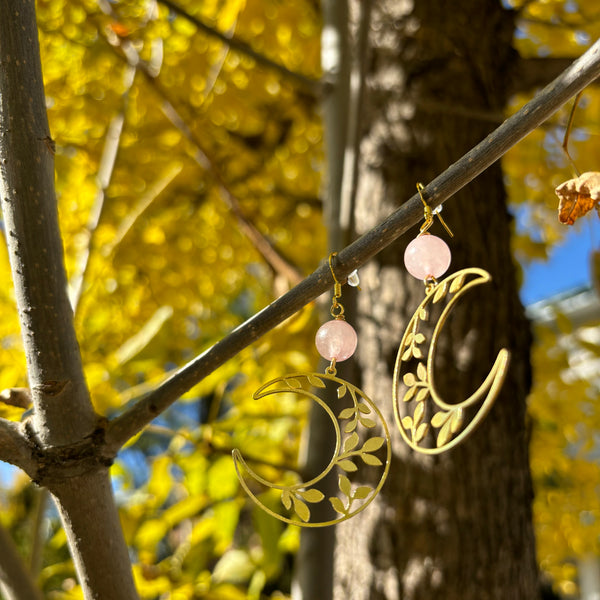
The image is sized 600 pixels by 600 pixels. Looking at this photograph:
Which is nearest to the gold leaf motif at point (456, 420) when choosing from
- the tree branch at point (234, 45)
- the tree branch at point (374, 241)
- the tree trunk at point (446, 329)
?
the tree branch at point (374, 241)

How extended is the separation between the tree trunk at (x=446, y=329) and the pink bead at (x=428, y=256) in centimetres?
48

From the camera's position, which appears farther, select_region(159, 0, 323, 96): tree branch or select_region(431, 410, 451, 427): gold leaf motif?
select_region(159, 0, 323, 96): tree branch

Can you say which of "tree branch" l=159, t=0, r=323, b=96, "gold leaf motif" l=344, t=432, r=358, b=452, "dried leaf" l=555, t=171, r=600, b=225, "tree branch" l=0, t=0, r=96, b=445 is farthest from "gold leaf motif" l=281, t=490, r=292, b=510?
"tree branch" l=159, t=0, r=323, b=96

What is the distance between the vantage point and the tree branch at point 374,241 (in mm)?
420

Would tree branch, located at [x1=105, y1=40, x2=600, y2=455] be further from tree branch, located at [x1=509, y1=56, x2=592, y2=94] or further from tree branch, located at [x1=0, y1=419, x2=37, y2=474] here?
tree branch, located at [x1=509, y1=56, x2=592, y2=94]

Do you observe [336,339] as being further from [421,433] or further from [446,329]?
[446,329]

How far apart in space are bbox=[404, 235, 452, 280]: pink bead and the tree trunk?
481 millimetres

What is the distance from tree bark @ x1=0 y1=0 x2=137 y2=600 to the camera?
55 centimetres

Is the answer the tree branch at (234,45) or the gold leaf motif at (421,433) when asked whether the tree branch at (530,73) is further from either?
the gold leaf motif at (421,433)

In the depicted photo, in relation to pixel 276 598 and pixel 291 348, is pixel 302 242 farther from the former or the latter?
pixel 276 598

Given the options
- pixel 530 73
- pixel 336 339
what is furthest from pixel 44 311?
pixel 530 73

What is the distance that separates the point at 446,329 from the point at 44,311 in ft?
2.07

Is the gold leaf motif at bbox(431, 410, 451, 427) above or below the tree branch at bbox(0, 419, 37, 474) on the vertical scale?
above

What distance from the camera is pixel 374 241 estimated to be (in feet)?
1.55
